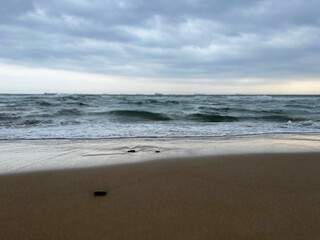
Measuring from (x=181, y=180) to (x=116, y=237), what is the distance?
136 cm

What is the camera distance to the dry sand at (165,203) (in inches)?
77.1

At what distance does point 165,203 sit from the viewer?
2410 mm

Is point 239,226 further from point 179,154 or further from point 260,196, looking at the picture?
point 179,154

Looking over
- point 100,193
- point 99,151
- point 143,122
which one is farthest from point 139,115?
point 100,193

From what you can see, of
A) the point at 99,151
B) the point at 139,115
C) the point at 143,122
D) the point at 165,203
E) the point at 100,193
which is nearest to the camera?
the point at 165,203

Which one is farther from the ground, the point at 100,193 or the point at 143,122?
the point at 100,193

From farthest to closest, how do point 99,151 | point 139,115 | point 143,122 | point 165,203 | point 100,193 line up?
point 139,115 < point 143,122 < point 99,151 < point 100,193 < point 165,203

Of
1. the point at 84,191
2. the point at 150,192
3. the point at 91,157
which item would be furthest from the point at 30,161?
the point at 150,192

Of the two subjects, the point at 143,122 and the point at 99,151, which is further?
the point at 143,122

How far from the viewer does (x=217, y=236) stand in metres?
1.88

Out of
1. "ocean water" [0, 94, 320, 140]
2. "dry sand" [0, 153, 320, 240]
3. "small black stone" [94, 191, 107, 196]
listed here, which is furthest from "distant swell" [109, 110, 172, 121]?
"small black stone" [94, 191, 107, 196]

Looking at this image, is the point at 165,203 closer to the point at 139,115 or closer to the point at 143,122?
the point at 143,122

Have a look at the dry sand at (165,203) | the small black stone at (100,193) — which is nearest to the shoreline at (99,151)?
the dry sand at (165,203)

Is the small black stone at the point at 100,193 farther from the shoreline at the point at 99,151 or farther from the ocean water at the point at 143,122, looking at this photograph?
the ocean water at the point at 143,122
